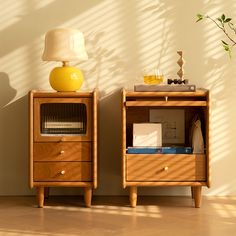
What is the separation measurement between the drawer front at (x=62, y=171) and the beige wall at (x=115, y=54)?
0.40 meters

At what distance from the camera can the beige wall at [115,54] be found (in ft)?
12.8

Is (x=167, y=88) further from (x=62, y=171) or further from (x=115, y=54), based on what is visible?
(x=62, y=171)

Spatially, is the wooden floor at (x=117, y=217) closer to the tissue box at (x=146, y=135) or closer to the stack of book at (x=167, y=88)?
the tissue box at (x=146, y=135)

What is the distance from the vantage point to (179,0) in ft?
12.8

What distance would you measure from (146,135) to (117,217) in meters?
0.56

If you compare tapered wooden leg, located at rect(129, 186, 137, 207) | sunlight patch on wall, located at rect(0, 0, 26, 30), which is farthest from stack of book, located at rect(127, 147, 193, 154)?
sunlight patch on wall, located at rect(0, 0, 26, 30)

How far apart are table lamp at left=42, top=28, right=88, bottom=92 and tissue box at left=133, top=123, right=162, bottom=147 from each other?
1.49ft

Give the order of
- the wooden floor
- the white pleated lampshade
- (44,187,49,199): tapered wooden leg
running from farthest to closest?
(44,187,49,199): tapered wooden leg, the white pleated lampshade, the wooden floor

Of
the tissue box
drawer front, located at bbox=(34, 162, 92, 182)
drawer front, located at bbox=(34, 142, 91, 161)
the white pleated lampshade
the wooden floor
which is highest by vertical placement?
the white pleated lampshade

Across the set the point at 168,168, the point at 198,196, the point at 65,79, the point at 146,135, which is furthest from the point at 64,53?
the point at 198,196

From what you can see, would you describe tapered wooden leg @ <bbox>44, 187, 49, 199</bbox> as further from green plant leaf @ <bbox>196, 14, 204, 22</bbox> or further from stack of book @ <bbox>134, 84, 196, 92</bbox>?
green plant leaf @ <bbox>196, 14, 204, 22</bbox>

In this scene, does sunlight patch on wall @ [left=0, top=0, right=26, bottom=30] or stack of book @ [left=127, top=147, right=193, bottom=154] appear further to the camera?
sunlight patch on wall @ [left=0, top=0, right=26, bottom=30]

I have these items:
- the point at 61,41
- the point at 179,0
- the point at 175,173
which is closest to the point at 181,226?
the point at 175,173

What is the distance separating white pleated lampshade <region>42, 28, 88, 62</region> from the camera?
3.52 m
